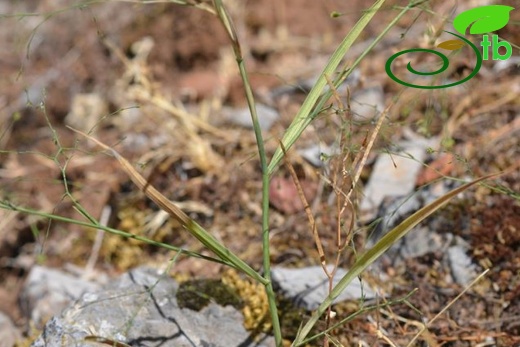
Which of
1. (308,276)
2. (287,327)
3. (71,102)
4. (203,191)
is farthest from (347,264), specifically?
(71,102)

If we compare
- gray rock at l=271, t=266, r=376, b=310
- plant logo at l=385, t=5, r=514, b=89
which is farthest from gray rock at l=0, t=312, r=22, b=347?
plant logo at l=385, t=5, r=514, b=89

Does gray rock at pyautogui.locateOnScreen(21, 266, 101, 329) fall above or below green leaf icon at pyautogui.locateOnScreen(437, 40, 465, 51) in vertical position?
below

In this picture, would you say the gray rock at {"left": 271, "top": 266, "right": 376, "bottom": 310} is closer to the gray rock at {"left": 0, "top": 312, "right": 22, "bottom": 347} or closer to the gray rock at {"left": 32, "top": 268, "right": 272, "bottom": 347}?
the gray rock at {"left": 32, "top": 268, "right": 272, "bottom": 347}

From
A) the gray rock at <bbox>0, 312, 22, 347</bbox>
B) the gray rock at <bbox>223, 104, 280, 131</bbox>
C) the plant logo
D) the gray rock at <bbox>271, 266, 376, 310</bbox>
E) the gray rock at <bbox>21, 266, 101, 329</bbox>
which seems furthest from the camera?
the gray rock at <bbox>223, 104, 280, 131</bbox>

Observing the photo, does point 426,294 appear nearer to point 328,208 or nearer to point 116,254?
point 328,208

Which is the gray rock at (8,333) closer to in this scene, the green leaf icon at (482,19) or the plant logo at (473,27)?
the plant logo at (473,27)

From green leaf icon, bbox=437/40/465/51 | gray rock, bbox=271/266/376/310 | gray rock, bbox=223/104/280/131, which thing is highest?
gray rock, bbox=223/104/280/131
